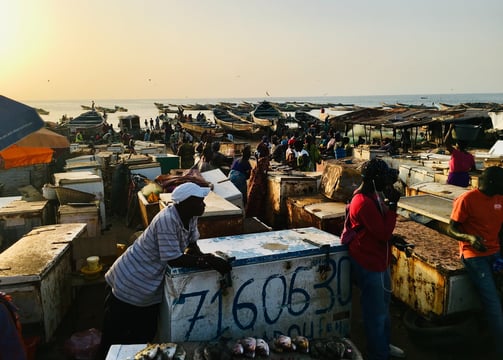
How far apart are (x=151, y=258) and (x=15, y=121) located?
184 cm

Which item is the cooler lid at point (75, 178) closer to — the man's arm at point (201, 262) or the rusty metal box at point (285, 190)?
the rusty metal box at point (285, 190)

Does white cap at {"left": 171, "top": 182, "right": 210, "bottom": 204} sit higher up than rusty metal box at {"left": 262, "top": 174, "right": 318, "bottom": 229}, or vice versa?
white cap at {"left": 171, "top": 182, "right": 210, "bottom": 204}

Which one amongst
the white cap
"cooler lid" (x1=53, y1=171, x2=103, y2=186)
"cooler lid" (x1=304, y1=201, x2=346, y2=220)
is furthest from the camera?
"cooler lid" (x1=53, y1=171, x2=103, y2=186)

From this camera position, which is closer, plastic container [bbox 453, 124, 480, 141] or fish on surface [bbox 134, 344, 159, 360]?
fish on surface [bbox 134, 344, 159, 360]

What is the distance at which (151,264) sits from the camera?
3127 millimetres

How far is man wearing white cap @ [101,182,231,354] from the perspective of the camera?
9.83ft

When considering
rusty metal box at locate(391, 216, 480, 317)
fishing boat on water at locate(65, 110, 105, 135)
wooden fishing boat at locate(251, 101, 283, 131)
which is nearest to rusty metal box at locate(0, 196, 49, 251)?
rusty metal box at locate(391, 216, 480, 317)

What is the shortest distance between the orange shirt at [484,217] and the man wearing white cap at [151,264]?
7.60ft

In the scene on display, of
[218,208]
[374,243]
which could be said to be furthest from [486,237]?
[218,208]

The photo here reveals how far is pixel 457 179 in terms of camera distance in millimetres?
6961

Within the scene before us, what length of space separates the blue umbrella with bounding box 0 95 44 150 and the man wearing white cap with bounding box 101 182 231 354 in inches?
56.6

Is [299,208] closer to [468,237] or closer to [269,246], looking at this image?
[269,246]

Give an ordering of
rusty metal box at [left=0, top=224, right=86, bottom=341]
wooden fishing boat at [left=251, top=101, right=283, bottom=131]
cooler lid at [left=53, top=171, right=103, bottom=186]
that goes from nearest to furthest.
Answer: rusty metal box at [left=0, top=224, right=86, bottom=341], cooler lid at [left=53, top=171, right=103, bottom=186], wooden fishing boat at [left=251, top=101, right=283, bottom=131]

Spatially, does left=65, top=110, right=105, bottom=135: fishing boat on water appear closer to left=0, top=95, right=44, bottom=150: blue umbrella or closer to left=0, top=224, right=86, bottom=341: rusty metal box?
left=0, top=224, right=86, bottom=341: rusty metal box
